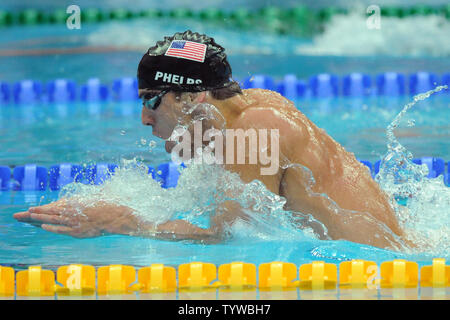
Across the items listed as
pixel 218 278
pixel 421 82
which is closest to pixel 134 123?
pixel 421 82

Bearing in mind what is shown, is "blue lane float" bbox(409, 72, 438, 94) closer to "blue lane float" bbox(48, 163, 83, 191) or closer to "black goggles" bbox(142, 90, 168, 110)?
"blue lane float" bbox(48, 163, 83, 191)

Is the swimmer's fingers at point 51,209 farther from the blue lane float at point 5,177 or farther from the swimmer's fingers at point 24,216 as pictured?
the blue lane float at point 5,177

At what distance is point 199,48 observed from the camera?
261 cm

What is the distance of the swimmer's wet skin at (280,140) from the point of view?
2523mm

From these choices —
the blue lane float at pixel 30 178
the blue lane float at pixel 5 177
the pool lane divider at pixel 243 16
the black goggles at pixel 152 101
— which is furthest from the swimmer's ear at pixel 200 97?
the pool lane divider at pixel 243 16

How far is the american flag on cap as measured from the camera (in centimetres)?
259

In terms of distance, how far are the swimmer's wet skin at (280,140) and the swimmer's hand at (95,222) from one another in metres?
0.17

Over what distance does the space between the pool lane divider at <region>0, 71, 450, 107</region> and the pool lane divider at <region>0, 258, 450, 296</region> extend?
4210 mm

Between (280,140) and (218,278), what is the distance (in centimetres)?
51

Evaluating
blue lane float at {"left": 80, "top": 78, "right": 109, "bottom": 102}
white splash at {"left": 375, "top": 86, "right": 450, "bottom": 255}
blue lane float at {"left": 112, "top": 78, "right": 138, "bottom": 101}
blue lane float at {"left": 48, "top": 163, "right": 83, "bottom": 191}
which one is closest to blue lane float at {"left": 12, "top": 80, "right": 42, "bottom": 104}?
blue lane float at {"left": 80, "top": 78, "right": 109, "bottom": 102}

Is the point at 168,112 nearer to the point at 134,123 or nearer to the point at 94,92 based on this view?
the point at 134,123

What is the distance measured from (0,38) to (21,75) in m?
2.02
